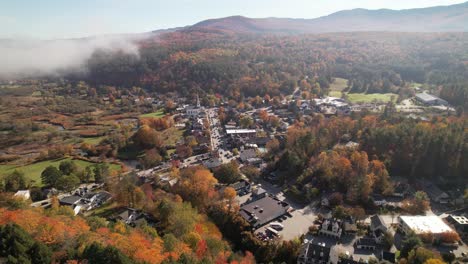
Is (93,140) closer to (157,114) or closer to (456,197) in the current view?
(157,114)

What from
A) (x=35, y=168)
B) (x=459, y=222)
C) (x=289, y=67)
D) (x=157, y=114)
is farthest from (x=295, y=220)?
(x=289, y=67)

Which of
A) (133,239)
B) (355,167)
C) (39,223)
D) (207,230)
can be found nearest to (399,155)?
(355,167)

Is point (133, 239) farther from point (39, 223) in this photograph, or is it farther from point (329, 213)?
point (329, 213)

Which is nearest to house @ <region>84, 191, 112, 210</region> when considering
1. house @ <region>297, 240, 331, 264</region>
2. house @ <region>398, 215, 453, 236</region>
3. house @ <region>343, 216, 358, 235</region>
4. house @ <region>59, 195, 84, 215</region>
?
house @ <region>59, 195, 84, 215</region>

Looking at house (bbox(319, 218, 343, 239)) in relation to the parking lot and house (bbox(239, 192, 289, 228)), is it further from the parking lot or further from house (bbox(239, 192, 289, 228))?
Result: house (bbox(239, 192, 289, 228))

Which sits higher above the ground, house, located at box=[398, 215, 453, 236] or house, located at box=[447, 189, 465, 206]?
house, located at box=[398, 215, 453, 236]
